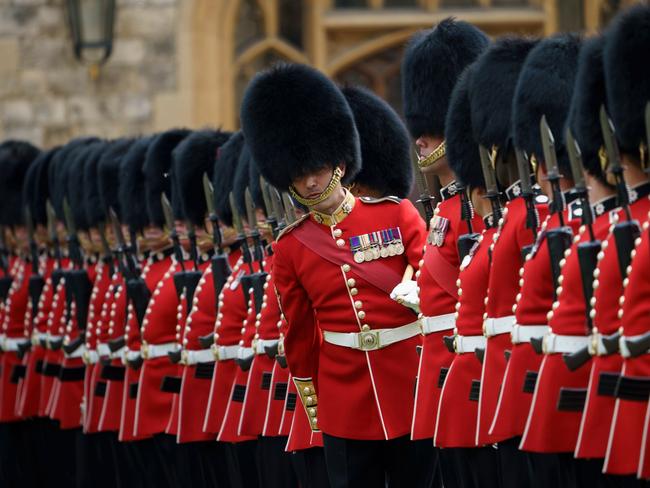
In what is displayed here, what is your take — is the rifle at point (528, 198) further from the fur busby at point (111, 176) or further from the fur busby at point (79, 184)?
the fur busby at point (79, 184)

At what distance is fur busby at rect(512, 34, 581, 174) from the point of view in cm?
522

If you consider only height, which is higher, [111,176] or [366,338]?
[366,338]

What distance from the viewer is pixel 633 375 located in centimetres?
430

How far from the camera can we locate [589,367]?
4660 mm

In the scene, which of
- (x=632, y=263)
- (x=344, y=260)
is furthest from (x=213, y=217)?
(x=632, y=263)

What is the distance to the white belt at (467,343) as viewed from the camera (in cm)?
542

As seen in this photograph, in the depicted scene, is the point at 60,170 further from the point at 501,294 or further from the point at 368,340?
the point at 501,294

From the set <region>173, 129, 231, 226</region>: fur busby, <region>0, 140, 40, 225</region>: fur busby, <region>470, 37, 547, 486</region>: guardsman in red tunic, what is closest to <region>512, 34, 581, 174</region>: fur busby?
<region>470, 37, 547, 486</region>: guardsman in red tunic

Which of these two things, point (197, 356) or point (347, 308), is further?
point (197, 356)

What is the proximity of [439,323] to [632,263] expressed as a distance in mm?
1390

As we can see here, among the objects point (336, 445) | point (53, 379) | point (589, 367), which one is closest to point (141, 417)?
point (53, 379)

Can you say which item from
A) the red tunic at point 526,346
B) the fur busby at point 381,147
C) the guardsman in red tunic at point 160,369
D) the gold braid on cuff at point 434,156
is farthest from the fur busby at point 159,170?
the red tunic at point 526,346

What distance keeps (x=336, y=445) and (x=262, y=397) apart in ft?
4.10

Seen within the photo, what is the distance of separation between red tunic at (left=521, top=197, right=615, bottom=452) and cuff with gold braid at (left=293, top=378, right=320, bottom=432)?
1152mm
